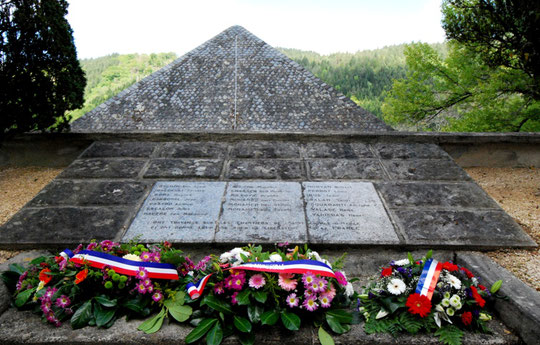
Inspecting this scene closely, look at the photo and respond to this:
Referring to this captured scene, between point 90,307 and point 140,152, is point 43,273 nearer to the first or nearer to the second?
point 90,307

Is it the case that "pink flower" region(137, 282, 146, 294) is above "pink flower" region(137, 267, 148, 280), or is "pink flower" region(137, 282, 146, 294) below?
below

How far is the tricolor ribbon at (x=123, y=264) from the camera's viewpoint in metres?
2.17

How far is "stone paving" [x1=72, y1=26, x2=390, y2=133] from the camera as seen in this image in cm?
1361

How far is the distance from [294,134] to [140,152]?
1.79 m

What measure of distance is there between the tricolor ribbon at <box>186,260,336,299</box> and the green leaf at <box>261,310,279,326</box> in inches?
8.8

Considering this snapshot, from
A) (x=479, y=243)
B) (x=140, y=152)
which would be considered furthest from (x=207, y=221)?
(x=479, y=243)

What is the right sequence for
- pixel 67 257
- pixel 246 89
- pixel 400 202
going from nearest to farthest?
pixel 67 257 → pixel 400 202 → pixel 246 89

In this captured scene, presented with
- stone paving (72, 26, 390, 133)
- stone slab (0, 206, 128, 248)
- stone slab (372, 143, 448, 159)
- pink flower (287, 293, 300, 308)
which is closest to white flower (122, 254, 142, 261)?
stone slab (0, 206, 128, 248)

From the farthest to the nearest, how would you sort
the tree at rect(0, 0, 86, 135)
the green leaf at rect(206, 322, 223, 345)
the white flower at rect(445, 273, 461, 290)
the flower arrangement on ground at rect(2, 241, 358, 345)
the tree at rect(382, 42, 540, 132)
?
the tree at rect(382, 42, 540, 132) < the tree at rect(0, 0, 86, 135) < the white flower at rect(445, 273, 461, 290) < the flower arrangement on ground at rect(2, 241, 358, 345) < the green leaf at rect(206, 322, 223, 345)

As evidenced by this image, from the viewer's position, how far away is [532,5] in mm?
4301

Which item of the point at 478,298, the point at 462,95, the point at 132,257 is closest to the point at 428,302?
the point at 478,298

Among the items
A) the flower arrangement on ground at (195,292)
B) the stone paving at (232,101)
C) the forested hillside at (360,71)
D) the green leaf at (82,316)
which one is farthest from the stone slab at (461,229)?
the forested hillside at (360,71)

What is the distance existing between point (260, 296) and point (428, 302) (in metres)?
0.91

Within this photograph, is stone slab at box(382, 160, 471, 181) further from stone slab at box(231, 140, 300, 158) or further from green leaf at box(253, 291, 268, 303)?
green leaf at box(253, 291, 268, 303)
